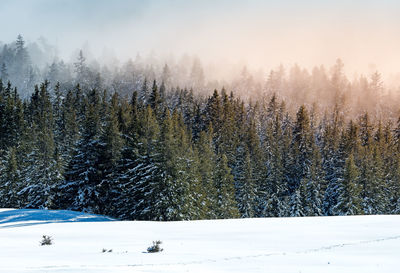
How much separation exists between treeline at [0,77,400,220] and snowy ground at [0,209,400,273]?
18626 mm

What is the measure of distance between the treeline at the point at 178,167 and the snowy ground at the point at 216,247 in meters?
18.6

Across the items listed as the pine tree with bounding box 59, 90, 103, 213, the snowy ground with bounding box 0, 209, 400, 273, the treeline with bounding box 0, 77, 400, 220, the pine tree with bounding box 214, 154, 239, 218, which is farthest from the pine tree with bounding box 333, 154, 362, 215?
the pine tree with bounding box 59, 90, 103, 213

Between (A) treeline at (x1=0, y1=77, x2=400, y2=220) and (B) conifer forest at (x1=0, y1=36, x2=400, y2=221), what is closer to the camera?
(A) treeline at (x1=0, y1=77, x2=400, y2=220)

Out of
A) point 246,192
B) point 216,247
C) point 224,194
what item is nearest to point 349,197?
point 246,192

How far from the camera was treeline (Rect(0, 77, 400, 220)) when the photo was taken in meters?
48.1

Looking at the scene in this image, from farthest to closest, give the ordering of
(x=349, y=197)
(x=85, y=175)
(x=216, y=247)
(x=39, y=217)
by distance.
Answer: (x=349, y=197), (x=85, y=175), (x=39, y=217), (x=216, y=247)

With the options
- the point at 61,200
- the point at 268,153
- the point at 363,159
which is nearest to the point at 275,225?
the point at 61,200

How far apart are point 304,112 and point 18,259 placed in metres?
87.8

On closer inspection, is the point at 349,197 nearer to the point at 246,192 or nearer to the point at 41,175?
the point at 246,192

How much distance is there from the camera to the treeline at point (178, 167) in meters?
48.1

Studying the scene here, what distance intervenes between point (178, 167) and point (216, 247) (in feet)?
89.9

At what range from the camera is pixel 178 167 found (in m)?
46.5

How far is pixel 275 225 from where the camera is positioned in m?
27.1

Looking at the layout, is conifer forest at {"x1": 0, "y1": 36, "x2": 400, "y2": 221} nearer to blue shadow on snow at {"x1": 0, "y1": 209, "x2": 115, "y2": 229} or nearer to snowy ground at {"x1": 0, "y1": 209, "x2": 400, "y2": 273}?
blue shadow on snow at {"x1": 0, "y1": 209, "x2": 115, "y2": 229}
